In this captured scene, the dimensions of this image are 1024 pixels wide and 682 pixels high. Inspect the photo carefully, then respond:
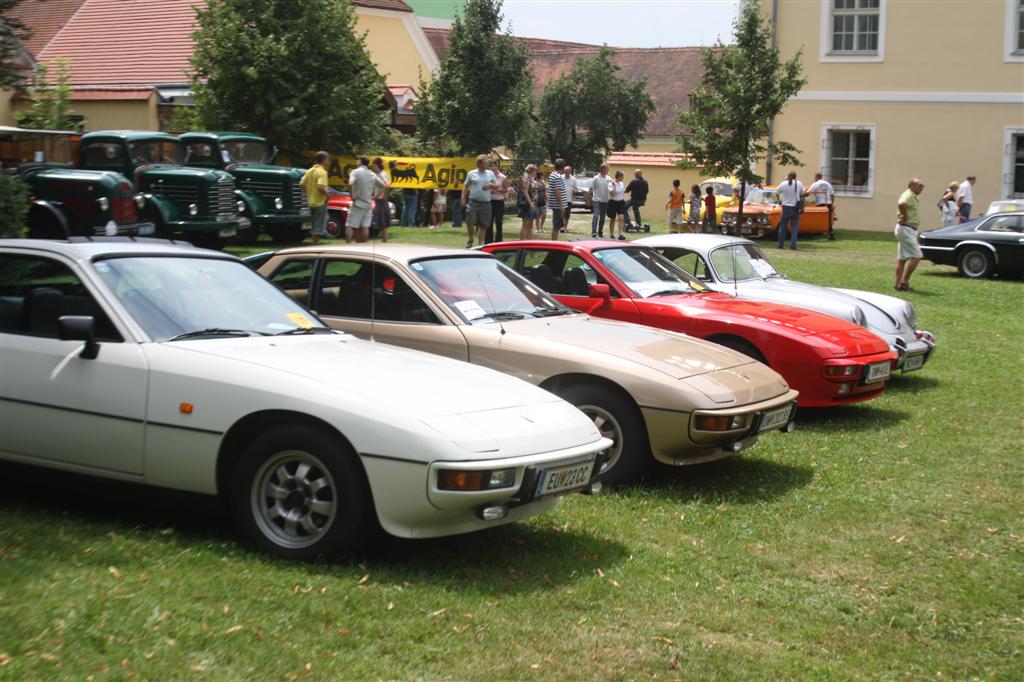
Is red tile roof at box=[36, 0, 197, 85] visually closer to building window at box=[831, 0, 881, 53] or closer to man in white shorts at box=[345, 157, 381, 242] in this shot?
man in white shorts at box=[345, 157, 381, 242]

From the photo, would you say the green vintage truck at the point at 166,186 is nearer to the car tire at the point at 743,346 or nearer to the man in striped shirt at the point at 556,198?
the man in striped shirt at the point at 556,198

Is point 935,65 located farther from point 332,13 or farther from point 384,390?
point 384,390

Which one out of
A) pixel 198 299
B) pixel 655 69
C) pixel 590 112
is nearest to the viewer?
pixel 198 299

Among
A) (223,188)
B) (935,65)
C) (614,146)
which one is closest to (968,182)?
(935,65)

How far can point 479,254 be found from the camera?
8.79 metres

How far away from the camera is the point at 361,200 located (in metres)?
20.1

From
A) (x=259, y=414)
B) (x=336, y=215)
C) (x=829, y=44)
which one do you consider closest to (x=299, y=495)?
(x=259, y=414)

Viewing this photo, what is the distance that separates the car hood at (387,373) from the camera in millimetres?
5547

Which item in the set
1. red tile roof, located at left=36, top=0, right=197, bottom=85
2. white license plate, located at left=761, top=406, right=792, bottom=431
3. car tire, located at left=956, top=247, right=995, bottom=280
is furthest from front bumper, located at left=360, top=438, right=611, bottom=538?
red tile roof, located at left=36, top=0, right=197, bottom=85

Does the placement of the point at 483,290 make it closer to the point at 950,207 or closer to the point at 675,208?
the point at 675,208

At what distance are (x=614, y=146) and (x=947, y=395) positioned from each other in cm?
4320

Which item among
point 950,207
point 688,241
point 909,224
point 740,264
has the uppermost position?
point 950,207

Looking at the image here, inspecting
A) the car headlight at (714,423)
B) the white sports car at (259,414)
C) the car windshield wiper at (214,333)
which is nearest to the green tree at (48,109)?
the white sports car at (259,414)

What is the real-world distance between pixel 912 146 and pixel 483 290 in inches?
1173
